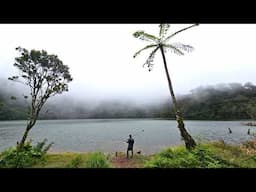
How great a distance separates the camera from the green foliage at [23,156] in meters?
7.85

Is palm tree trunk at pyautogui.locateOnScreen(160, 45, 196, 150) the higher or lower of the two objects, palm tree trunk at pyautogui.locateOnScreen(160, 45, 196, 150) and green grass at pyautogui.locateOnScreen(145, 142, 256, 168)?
the higher

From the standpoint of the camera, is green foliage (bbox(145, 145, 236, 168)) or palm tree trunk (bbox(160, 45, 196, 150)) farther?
palm tree trunk (bbox(160, 45, 196, 150))

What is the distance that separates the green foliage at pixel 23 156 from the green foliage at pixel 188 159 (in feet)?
12.1

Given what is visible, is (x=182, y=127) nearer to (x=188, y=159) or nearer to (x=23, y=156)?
(x=188, y=159)

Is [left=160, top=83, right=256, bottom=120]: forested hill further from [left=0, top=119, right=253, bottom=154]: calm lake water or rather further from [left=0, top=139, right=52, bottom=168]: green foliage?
[left=0, top=139, right=52, bottom=168]: green foliage

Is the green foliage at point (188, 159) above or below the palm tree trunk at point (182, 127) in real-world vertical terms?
below

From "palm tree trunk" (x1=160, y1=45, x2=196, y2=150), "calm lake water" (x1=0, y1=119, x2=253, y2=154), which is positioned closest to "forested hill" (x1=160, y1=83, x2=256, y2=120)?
"calm lake water" (x1=0, y1=119, x2=253, y2=154)

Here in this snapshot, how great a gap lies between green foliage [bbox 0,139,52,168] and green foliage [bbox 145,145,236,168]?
12.1ft

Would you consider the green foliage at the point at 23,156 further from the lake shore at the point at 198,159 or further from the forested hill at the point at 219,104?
the forested hill at the point at 219,104

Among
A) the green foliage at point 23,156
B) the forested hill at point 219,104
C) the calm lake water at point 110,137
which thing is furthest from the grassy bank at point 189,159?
the forested hill at point 219,104

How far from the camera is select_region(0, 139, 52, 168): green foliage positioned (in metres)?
7.85
